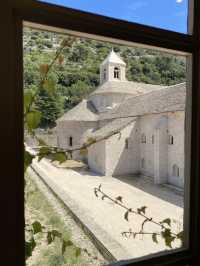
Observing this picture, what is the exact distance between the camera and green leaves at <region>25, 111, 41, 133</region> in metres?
0.71

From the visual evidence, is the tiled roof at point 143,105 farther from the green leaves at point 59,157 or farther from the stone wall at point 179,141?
the green leaves at point 59,157

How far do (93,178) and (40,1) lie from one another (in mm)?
831

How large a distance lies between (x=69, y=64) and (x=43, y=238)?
0.60m

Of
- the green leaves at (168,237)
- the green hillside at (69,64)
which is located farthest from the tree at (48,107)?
the green leaves at (168,237)

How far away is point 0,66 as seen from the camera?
Answer: 0.54 m

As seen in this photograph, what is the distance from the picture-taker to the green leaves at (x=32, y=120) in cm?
71

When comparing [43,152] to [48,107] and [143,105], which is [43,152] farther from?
[143,105]

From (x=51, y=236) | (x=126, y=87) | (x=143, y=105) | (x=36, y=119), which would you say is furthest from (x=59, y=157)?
(x=143, y=105)

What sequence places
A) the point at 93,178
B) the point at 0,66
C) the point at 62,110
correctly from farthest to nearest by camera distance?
the point at 93,178 < the point at 62,110 < the point at 0,66

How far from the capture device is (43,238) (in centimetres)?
81

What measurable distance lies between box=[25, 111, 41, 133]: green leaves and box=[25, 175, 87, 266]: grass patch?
0.49 ft

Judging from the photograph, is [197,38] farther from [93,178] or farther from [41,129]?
[93,178]

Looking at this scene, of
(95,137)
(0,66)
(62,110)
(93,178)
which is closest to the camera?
(0,66)

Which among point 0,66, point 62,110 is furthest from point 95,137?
point 0,66
